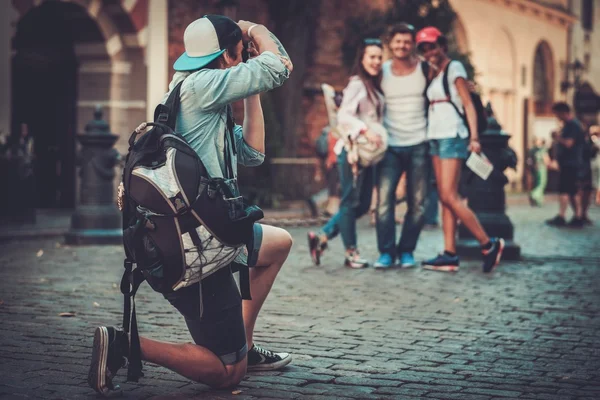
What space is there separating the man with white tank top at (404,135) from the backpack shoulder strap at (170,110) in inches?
190

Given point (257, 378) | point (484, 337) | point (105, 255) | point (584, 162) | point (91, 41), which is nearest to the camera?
point (257, 378)

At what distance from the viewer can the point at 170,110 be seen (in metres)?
4.24

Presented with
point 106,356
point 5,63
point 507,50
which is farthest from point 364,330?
point 507,50

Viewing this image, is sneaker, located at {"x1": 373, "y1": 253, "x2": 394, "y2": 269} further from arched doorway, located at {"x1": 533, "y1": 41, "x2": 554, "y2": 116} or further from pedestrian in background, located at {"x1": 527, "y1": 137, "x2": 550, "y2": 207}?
arched doorway, located at {"x1": 533, "y1": 41, "x2": 554, "y2": 116}

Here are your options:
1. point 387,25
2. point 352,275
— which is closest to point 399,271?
point 352,275

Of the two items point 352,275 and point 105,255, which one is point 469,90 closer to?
point 352,275

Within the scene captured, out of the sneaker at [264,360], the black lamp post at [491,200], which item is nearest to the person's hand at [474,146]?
the black lamp post at [491,200]

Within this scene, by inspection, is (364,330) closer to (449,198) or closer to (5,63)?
(449,198)

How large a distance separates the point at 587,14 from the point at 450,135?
112 feet

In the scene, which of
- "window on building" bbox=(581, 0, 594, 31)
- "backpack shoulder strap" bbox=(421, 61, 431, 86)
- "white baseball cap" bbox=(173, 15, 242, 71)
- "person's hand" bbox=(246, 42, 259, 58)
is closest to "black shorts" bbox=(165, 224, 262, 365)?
"white baseball cap" bbox=(173, 15, 242, 71)

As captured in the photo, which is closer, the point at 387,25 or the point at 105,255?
the point at 105,255

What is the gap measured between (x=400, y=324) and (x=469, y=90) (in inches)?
121

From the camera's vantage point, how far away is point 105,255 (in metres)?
10.2

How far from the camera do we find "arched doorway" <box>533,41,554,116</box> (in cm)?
3591
